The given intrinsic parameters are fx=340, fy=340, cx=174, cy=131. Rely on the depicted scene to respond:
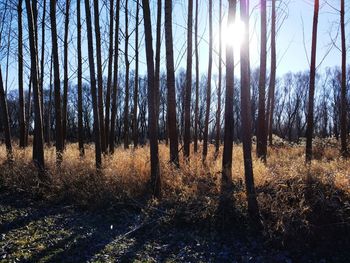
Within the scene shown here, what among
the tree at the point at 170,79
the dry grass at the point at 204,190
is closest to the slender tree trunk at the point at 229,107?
the dry grass at the point at 204,190

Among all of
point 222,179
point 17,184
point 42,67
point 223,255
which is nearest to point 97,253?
point 223,255

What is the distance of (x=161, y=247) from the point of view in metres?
5.20

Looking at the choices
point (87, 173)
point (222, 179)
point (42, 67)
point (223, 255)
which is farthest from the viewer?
point (42, 67)

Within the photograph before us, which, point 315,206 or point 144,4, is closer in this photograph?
point 315,206

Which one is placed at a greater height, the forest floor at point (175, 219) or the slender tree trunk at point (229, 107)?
the slender tree trunk at point (229, 107)

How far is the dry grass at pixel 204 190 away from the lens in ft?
17.6

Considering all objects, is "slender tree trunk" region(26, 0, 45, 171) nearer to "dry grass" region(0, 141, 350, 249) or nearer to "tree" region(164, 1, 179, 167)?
"dry grass" region(0, 141, 350, 249)

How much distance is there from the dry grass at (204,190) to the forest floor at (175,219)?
0.02m

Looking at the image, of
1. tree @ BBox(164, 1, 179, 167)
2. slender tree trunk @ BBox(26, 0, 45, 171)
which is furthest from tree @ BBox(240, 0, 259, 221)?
slender tree trunk @ BBox(26, 0, 45, 171)

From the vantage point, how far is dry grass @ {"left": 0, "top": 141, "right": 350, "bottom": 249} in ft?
17.6

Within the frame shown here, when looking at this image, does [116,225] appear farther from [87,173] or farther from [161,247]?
[87,173]

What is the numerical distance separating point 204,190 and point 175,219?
1.07 metres

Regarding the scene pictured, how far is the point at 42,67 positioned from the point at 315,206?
13642 millimetres

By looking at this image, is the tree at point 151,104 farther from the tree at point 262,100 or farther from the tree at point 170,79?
the tree at point 262,100
